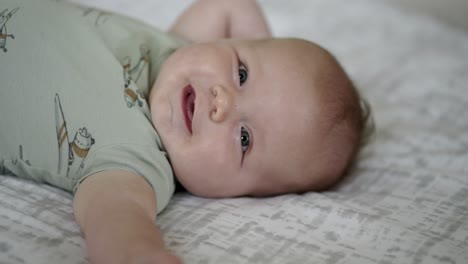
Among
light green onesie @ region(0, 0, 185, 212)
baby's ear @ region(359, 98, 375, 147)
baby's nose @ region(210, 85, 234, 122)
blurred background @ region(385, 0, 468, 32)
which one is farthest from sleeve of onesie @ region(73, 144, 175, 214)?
blurred background @ region(385, 0, 468, 32)

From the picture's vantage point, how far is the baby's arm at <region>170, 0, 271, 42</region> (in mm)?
1445

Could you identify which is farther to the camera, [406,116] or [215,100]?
[406,116]

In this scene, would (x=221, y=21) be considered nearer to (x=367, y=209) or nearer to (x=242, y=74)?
(x=242, y=74)

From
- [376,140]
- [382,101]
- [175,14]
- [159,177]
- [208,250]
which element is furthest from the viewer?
[175,14]

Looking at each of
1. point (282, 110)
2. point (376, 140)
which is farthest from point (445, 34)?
point (282, 110)

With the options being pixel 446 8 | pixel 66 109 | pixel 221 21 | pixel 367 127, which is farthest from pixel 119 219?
pixel 446 8

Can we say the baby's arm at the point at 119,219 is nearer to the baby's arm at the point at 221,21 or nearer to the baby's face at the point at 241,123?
the baby's face at the point at 241,123

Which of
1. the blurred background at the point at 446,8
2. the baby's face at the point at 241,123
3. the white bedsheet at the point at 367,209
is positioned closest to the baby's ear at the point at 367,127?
the white bedsheet at the point at 367,209

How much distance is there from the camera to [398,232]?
0.90 meters

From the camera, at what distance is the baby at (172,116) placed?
0.95 metres

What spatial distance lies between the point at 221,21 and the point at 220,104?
53cm

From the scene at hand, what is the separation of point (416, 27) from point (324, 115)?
870 mm

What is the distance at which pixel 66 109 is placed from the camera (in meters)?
0.96

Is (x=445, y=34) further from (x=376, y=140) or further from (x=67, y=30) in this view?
(x=67, y=30)
